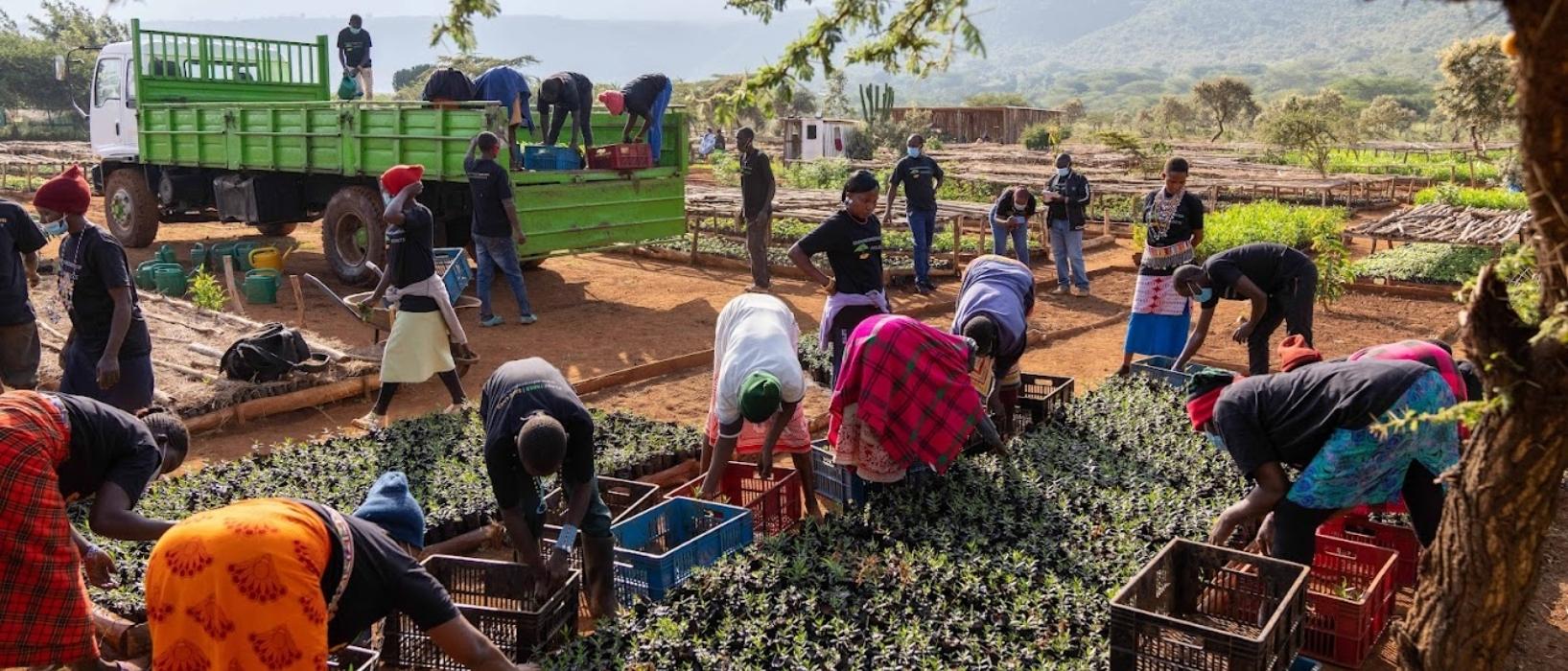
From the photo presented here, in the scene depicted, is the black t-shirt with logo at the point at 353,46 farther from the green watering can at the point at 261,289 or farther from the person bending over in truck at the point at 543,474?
the person bending over in truck at the point at 543,474

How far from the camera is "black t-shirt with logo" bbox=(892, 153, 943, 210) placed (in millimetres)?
12242

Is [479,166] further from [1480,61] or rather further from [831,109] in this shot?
[831,109]

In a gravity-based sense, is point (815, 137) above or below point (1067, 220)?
above

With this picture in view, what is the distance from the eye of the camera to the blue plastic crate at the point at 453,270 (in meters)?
8.87

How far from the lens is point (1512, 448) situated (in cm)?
258

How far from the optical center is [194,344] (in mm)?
9023

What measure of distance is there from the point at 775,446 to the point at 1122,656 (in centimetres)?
214

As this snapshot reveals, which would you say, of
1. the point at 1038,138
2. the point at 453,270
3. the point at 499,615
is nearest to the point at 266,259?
the point at 453,270

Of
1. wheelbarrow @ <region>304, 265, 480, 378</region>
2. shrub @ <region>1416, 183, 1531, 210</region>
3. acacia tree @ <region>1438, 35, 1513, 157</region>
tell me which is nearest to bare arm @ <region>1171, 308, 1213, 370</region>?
wheelbarrow @ <region>304, 265, 480, 378</region>

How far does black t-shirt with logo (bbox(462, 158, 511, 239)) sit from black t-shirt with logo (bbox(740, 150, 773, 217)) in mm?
2988

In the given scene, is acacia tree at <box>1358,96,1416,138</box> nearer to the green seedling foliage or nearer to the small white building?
Answer: the small white building

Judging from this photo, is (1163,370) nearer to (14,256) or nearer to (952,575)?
(952,575)

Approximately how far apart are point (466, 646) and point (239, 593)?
2.20 ft


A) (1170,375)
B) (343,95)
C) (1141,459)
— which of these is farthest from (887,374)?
(343,95)
